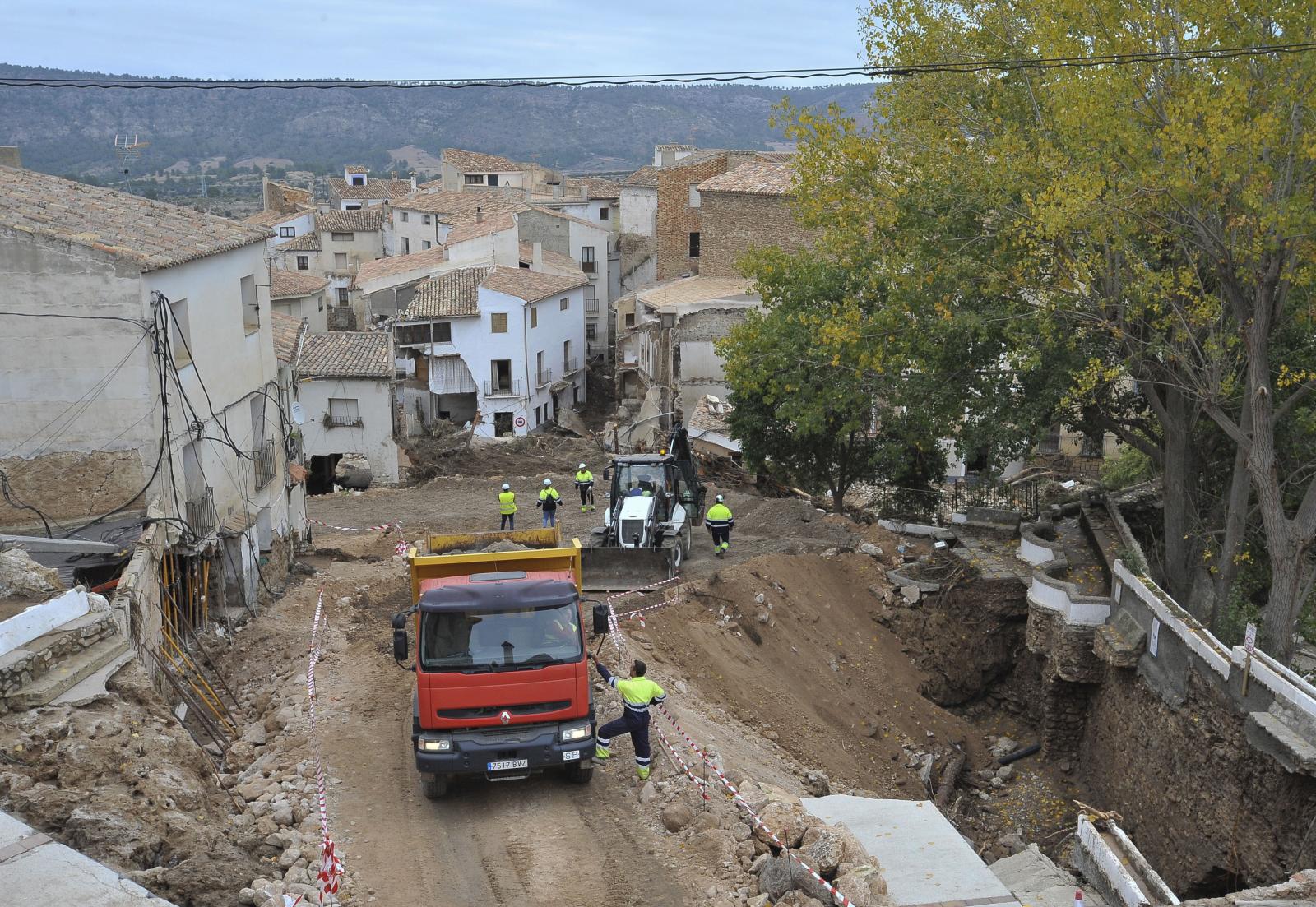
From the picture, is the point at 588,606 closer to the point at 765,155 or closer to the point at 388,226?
the point at 765,155

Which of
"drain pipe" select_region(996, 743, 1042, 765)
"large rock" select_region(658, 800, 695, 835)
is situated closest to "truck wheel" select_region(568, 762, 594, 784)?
"large rock" select_region(658, 800, 695, 835)

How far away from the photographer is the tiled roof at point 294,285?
2187 inches

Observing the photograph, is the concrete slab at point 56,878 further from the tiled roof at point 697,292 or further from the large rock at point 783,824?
the tiled roof at point 697,292

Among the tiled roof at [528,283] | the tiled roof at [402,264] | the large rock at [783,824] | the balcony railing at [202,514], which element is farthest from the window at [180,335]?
the tiled roof at [402,264]

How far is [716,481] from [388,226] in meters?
49.3

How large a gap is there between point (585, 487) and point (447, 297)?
1030 inches

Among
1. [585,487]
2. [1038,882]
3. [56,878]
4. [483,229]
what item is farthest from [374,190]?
[56,878]

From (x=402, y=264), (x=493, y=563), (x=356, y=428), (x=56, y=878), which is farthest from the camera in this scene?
(x=402, y=264)

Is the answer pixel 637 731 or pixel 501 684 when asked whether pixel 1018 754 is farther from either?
pixel 501 684

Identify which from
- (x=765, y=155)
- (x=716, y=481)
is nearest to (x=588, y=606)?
(x=716, y=481)

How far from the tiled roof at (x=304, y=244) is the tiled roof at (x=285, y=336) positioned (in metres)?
37.2

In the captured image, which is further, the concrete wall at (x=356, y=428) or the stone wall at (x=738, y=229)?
the stone wall at (x=738, y=229)

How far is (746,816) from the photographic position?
1225 centimetres

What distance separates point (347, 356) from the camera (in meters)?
43.2
